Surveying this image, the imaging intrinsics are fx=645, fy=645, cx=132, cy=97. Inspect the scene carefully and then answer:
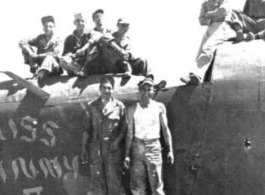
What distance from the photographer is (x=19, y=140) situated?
49.1ft

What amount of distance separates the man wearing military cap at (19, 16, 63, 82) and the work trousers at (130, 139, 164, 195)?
2.98m

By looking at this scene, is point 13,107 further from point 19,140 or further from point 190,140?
point 190,140

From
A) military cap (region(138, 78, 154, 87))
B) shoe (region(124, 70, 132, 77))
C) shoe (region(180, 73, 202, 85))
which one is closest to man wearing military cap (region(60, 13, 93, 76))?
shoe (region(124, 70, 132, 77))

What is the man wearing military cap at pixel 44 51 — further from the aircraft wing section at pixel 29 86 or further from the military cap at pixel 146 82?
the military cap at pixel 146 82

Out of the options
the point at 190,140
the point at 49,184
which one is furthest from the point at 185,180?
the point at 49,184

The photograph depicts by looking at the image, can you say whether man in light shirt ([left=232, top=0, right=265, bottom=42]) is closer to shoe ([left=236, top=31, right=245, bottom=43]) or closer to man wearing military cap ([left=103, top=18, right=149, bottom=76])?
shoe ([left=236, top=31, right=245, bottom=43])

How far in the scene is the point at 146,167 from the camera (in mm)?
13844

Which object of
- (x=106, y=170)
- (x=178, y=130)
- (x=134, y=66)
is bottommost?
(x=106, y=170)

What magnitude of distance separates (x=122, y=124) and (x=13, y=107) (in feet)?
9.06

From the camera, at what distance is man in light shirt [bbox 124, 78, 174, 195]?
1376 cm

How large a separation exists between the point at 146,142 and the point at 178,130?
0.79 meters

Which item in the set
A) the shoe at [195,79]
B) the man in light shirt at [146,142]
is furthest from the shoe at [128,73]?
the shoe at [195,79]

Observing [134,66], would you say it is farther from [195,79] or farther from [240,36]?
[240,36]

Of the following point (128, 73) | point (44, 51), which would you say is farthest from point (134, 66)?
point (44, 51)
